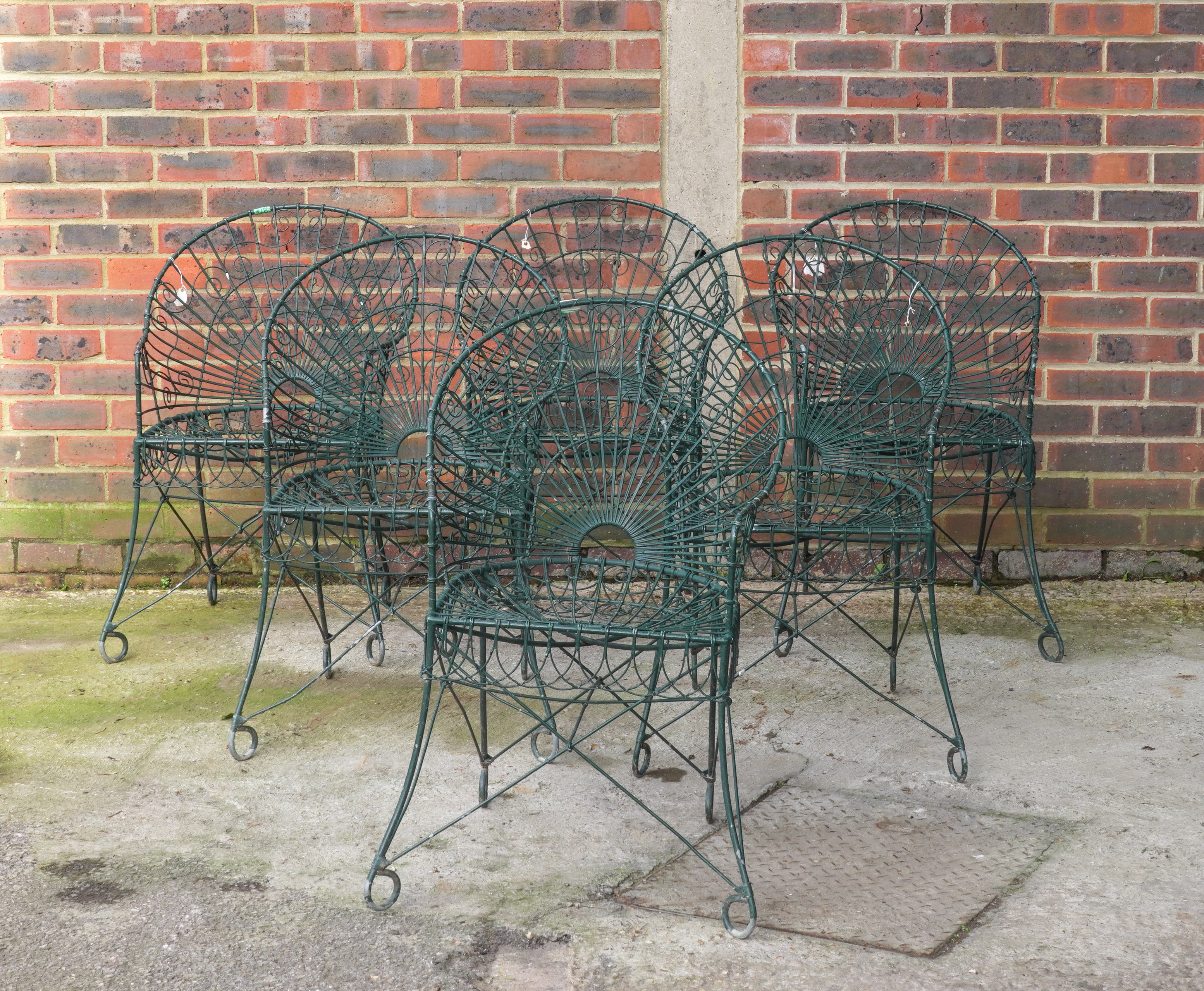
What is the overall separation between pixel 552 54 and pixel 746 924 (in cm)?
282

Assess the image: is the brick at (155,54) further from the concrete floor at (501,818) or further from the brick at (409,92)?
the concrete floor at (501,818)

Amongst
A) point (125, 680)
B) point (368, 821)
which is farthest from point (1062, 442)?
point (125, 680)

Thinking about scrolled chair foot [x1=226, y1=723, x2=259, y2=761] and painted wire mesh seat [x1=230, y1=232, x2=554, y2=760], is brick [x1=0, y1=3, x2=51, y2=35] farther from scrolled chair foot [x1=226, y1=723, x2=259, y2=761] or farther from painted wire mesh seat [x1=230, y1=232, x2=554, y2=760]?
scrolled chair foot [x1=226, y1=723, x2=259, y2=761]

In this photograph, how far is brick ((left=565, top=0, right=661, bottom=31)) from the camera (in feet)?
12.5

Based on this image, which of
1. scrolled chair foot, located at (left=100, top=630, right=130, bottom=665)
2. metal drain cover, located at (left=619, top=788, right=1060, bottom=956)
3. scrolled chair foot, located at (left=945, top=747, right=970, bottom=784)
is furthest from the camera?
scrolled chair foot, located at (left=100, top=630, right=130, bottom=665)

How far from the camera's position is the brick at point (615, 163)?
3857 millimetres

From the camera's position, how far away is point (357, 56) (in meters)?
3.84

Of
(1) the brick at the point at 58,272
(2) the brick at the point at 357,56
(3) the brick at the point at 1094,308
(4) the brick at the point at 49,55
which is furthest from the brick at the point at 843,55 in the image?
(1) the brick at the point at 58,272

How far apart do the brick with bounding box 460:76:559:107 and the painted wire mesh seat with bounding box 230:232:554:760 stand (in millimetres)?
472

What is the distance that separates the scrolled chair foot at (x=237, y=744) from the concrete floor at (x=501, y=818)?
2cm

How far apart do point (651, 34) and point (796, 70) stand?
466mm

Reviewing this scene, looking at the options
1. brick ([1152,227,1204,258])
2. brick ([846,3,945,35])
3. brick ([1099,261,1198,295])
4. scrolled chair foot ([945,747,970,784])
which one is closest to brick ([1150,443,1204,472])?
brick ([1099,261,1198,295])

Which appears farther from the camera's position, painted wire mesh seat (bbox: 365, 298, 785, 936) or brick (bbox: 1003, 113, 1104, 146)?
brick (bbox: 1003, 113, 1104, 146)

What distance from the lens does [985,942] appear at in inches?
73.5
